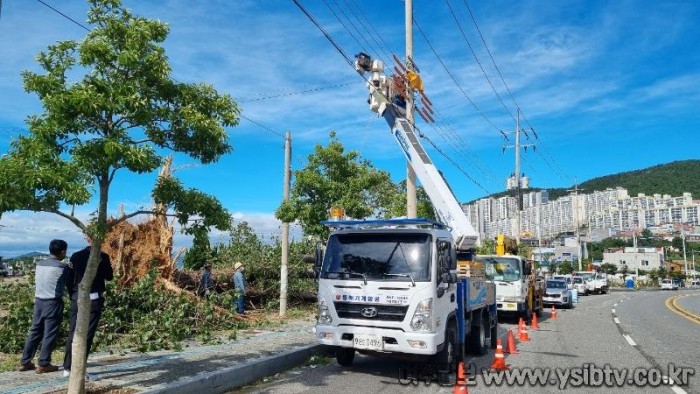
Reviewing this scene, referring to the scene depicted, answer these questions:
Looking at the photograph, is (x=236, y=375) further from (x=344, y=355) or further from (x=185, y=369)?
(x=344, y=355)

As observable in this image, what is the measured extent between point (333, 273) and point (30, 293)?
683cm

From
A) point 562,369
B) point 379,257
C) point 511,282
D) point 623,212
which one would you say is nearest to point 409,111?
point 511,282

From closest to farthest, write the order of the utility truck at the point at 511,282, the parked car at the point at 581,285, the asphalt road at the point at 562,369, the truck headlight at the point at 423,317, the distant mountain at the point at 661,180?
the truck headlight at the point at 423,317, the asphalt road at the point at 562,369, the utility truck at the point at 511,282, the parked car at the point at 581,285, the distant mountain at the point at 661,180

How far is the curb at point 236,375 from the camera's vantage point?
22.9 ft

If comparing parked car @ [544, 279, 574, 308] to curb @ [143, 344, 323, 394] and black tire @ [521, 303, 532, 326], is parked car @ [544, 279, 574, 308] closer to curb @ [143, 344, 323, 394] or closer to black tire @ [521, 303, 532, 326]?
black tire @ [521, 303, 532, 326]

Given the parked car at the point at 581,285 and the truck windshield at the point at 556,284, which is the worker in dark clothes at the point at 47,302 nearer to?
the truck windshield at the point at 556,284

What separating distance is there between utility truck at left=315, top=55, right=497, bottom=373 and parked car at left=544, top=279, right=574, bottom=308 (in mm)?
19797

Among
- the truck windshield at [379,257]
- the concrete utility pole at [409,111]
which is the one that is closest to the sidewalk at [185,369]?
the truck windshield at [379,257]

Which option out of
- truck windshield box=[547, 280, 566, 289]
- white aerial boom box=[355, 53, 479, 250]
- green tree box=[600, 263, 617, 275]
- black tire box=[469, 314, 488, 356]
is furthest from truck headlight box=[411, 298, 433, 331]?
green tree box=[600, 263, 617, 275]

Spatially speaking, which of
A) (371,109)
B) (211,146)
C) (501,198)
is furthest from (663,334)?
(501,198)

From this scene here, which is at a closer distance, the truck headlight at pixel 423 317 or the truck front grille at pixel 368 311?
the truck headlight at pixel 423 317

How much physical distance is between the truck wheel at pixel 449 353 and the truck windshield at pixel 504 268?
32.7 feet

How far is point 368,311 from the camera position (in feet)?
27.8

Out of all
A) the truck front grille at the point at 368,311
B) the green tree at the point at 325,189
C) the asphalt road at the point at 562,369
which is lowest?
the asphalt road at the point at 562,369
